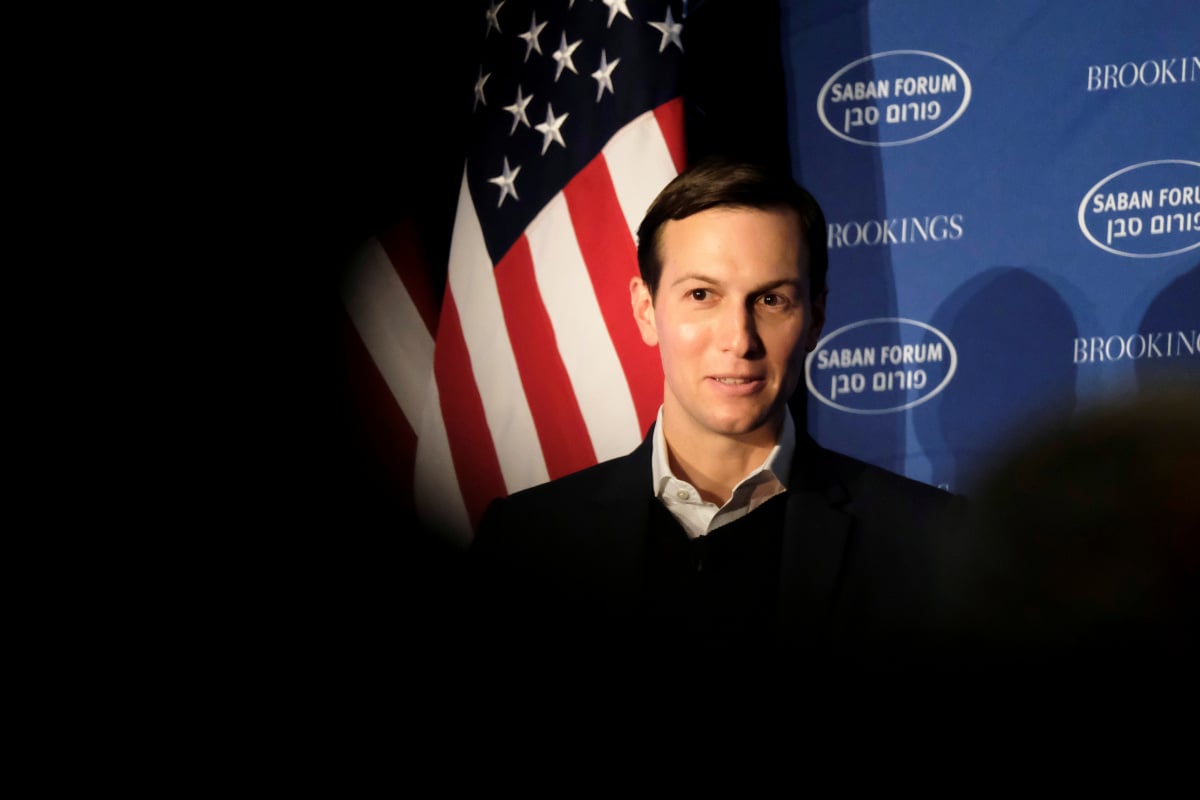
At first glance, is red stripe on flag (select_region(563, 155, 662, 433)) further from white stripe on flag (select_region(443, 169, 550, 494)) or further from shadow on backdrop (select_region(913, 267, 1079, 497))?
shadow on backdrop (select_region(913, 267, 1079, 497))

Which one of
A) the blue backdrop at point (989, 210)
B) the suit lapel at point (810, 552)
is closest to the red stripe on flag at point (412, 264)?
the blue backdrop at point (989, 210)

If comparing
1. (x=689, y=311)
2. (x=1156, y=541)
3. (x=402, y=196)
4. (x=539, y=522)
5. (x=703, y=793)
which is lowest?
(x=703, y=793)

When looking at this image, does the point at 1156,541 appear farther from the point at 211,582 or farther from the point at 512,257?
the point at 211,582

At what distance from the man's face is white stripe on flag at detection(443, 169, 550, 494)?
1.61 ft

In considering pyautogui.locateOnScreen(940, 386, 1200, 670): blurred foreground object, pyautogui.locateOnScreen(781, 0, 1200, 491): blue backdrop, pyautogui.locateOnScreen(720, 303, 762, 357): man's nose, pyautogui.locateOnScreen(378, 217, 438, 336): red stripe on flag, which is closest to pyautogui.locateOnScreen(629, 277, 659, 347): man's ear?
pyautogui.locateOnScreen(720, 303, 762, 357): man's nose

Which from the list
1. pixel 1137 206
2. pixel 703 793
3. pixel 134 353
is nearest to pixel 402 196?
pixel 134 353

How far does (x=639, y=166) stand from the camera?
6.48 feet

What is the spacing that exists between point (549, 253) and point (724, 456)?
0.64 metres

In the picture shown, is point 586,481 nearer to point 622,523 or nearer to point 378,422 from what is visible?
point 622,523

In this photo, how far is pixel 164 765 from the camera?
1.68m

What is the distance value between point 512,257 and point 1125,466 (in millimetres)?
1546

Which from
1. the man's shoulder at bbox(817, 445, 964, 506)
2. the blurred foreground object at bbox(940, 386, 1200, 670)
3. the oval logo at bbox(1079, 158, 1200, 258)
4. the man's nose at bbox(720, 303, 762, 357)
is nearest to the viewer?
the blurred foreground object at bbox(940, 386, 1200, 670)

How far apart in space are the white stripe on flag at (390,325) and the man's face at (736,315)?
2.63 feet

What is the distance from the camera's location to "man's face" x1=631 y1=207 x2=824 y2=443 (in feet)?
5.25
